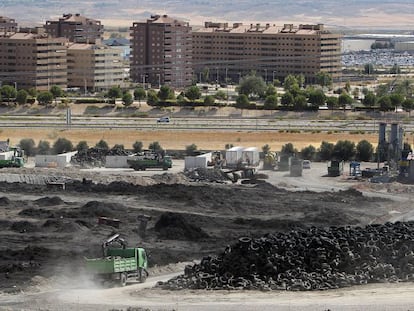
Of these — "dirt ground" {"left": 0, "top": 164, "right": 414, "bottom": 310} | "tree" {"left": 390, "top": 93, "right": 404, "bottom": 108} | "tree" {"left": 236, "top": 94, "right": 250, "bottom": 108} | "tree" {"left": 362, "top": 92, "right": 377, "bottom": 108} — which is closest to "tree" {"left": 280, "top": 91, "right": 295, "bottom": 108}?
"tree" {"left": 236, "top": 94, "right": 250, "bottom": 108}

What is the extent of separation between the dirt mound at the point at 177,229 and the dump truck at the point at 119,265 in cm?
581

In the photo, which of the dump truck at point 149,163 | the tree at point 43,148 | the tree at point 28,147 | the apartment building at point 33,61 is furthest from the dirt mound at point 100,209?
the apartment building at point 33,61

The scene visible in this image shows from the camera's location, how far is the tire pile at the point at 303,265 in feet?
93.4

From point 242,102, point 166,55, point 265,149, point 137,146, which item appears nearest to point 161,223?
point 265,149

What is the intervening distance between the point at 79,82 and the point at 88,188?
2853 inches

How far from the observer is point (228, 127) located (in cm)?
7544

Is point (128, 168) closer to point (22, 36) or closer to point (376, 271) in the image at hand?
point (376, 271)

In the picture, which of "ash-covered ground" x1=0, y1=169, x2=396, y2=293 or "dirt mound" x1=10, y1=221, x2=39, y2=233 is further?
"dirt mound" x1=10, y1=221, x2=39, y2=233

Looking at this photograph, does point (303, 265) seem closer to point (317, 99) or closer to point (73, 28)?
point (317, 99)

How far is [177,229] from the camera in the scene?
36531 mm

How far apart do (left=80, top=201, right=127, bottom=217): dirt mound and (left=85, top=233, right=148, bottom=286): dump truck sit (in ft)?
31.8

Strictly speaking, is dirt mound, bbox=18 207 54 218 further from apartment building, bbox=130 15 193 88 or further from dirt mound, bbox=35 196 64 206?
apartment building, bbox=130 15 193 88

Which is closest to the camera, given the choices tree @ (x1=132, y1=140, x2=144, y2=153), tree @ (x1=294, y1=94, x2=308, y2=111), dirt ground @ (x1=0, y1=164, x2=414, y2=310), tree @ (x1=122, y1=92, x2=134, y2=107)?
dirt ground @ (x1=0, y1=164, x2=414, y2=310)

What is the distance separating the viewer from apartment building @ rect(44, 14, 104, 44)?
153 metres
